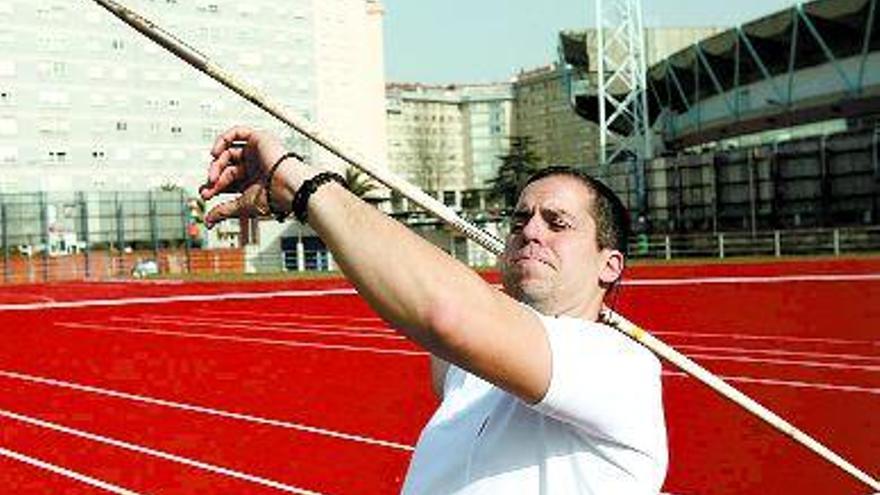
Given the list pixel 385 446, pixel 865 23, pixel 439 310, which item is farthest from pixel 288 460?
pixel 865 23

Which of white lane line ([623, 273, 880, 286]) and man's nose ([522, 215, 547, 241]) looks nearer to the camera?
man's nose ([522, 215, 547, 241])

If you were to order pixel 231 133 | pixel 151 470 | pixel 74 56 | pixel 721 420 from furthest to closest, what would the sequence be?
pixel 74 56 < pixel 721 420 < pixel 151 470 < pixel 231 133

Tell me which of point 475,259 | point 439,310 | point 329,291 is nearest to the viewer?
point 439,310

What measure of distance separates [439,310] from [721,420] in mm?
8326

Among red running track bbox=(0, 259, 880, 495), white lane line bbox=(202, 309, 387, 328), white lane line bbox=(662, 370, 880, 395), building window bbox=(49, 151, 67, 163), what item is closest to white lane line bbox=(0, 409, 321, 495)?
red running track bbox=(0, 259, 880, 495)

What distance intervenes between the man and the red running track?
5.33m

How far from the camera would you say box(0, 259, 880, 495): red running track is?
8.25m

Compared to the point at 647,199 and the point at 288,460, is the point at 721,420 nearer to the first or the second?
the point at 288,460

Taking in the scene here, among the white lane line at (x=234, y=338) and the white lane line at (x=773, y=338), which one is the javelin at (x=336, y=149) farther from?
the white lane line at (x=773, y=338)

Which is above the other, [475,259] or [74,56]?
[74,56]

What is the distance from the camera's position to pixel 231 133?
2.13m

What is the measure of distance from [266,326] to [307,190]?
1954 cm

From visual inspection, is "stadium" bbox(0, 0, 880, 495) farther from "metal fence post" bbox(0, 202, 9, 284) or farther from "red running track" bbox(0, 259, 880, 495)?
"metal fence post" bbox(0, 202, 9, 284)

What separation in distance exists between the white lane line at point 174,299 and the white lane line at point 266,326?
4817mm
